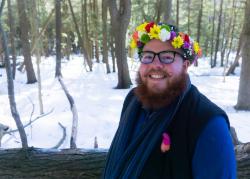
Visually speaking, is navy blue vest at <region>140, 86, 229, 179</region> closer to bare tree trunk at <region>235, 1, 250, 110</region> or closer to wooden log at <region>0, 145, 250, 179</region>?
wooden log at <region>0, 145, 250, 179</region>

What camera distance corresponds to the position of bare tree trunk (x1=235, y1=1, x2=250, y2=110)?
972 centimetres

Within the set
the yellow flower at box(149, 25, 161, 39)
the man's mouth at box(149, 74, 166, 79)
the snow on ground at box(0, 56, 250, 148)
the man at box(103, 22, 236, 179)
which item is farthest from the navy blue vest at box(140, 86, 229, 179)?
the snow on ground at box(0, 56, 250, 148)

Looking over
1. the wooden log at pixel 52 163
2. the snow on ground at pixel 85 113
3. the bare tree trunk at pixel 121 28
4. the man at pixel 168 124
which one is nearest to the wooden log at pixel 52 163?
the wooden log at pixel 52 163

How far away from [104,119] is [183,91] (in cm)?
715

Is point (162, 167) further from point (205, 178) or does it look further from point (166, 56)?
point (166, 56)

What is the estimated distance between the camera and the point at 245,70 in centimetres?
995

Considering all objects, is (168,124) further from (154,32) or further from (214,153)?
(154,32)

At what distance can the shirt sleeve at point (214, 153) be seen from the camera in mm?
1792

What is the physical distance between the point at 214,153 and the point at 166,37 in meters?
0.75

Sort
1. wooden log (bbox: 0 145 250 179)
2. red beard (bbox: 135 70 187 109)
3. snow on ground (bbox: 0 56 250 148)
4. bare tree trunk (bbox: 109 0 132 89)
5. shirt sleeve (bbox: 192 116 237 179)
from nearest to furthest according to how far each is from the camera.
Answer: shirt sleeve (bbox: 192 116 237 179), red beard (bbox: 135 70 187 109), wooden log (bbox: 0 145 250 179), snow on ground (bbox: 0 56 250 148), bare tree trunk (bbox: 109 0 132 89)

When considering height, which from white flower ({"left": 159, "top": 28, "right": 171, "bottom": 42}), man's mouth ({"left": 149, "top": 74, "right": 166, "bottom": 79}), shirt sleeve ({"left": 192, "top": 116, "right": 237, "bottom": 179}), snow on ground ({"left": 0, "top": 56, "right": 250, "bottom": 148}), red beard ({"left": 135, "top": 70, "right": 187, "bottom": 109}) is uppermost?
white flower ({"left": 159, "top": 28, "right": 171, "bottom": 42})

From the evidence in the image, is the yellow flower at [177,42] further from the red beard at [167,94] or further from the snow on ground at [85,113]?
the snow on ground at [85,113]

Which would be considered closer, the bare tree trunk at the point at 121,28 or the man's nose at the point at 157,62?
the man's nose at the point at 157,62

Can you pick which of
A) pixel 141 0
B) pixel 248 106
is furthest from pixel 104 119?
pixel 141 0
